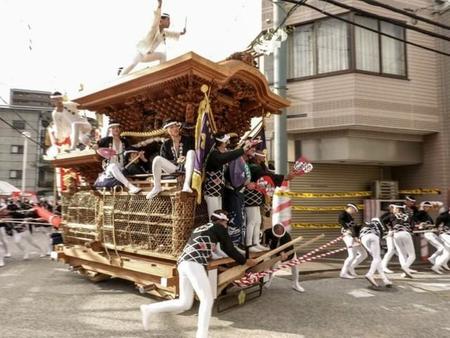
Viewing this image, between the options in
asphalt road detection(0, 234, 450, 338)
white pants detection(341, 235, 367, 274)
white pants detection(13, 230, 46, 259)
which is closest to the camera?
asphalt road detection(0, 234, 450, 338)

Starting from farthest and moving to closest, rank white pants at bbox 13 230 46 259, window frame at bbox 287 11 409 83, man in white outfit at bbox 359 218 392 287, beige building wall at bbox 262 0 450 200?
window frame at bbox 287 11 409 83 < beige building wall at bbox 262 0 450 200 < white pants at bbox 13 230 46 259 < man in white outfit at bbox 359 218 392 287

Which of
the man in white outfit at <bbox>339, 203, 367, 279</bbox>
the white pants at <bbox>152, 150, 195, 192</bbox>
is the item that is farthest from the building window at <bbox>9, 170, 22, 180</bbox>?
the white pants at <bbox>152, 150, 195, 192</bbox>

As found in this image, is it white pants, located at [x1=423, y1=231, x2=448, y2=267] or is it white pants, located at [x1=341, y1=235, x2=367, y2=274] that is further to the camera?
white pants, located at [x1=423, y1=231, x2=448, y2=267]

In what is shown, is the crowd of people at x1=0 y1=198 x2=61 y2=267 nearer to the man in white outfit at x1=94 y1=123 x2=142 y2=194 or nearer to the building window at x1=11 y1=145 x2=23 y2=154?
the man in white outfit at x1=94 y1=123 x2=142 y2=194

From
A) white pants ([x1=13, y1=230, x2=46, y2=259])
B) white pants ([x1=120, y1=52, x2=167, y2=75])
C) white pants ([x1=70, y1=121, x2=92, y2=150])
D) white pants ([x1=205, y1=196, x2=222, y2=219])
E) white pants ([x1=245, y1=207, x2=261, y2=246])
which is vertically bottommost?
white pants ([x1=13, y1=230, x2=46, y2=259])

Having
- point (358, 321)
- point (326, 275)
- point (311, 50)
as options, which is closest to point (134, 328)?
point (358, 321)

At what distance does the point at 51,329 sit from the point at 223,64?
445 cm

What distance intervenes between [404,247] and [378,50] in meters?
6.51

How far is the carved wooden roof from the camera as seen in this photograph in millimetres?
Result: 5678

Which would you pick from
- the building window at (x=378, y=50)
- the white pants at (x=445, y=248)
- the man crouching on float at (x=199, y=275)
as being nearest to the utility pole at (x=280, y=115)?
the building window at (x=378, y=50)

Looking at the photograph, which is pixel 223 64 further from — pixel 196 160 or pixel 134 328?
pixel 134 328

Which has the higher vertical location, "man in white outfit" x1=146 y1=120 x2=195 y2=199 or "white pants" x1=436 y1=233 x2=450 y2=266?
"man in white outfit" x1=146 y1=120 x2=195 y2=199

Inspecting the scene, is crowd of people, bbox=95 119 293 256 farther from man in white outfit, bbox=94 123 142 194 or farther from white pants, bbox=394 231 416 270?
white pants, bbox=394 231 416 270

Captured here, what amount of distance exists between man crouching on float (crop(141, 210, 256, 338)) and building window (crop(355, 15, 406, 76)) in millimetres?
9121
